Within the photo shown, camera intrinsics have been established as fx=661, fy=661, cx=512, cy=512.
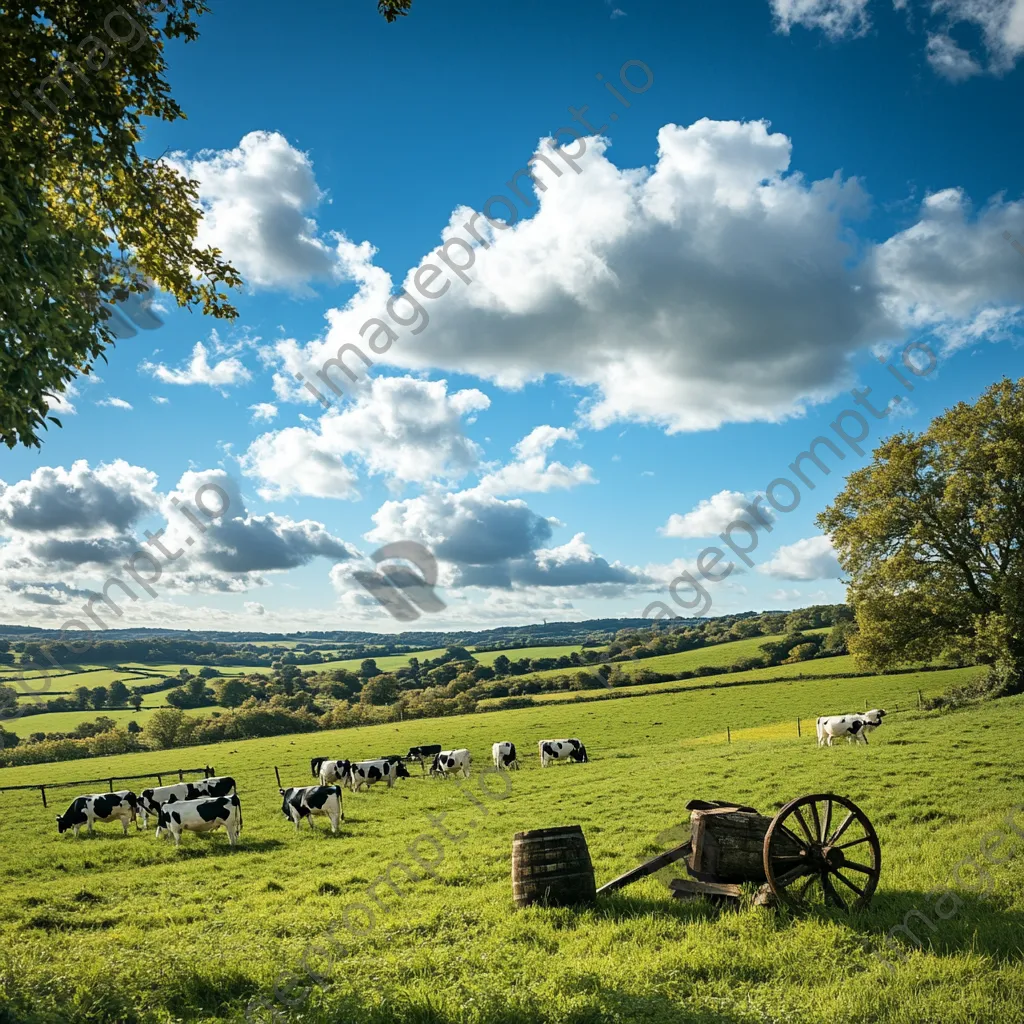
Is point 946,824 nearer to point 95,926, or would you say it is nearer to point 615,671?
point 95,926

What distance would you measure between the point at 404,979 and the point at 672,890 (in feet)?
13.0

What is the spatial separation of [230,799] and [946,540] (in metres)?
32.9

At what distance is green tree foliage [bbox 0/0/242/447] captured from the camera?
675cm

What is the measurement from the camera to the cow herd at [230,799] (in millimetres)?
20219

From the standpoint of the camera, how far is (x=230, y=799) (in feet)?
67.1

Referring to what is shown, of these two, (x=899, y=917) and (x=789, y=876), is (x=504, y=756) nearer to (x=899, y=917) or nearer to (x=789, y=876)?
(x=789, y=876)

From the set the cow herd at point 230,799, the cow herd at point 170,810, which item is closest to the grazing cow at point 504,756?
the cow herd at point 230,799

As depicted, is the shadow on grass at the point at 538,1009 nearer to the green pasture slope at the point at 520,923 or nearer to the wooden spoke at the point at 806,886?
the green pasture slope at the point at 520,923

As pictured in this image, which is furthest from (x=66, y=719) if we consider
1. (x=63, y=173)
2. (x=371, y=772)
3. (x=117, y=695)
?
(x=63, y=173)

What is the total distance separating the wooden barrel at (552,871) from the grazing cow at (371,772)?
24.5m

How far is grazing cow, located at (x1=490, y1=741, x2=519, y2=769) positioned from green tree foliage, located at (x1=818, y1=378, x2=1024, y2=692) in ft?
63.5

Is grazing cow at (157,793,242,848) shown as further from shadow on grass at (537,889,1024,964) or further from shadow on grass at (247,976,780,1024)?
shadow on grass at (247,976,780,1024)

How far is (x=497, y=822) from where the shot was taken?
60.2ft

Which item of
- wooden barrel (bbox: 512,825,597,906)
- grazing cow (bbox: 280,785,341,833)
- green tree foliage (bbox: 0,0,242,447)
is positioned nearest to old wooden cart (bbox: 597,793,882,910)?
wooden barrel (bbox: 512,825,597,906)
